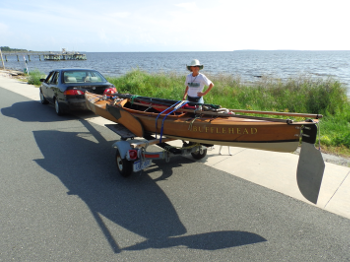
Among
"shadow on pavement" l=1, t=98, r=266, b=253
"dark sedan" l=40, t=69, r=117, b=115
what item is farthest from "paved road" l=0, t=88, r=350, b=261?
"dark sedan" l=40, t=69, r=117, b=115

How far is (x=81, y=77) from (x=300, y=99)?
810 cm

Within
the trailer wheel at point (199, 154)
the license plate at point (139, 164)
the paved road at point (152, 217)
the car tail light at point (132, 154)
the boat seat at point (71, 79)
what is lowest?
the paved road at point (152, 217)

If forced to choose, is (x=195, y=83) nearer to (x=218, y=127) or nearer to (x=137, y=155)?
(x=218, y=127)

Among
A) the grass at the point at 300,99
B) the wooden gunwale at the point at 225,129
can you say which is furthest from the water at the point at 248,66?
the wooden gunwale at the point at 225,129

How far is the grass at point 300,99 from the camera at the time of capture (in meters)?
5.88

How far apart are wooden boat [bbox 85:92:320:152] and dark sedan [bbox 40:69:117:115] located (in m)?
3.68

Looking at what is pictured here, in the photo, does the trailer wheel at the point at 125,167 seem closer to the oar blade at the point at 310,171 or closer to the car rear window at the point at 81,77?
the oar blade at the point at 310,171

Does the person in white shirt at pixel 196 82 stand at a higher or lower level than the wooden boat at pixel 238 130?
higher

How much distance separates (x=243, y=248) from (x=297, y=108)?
7.06 meters

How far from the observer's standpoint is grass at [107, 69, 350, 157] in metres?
5.88

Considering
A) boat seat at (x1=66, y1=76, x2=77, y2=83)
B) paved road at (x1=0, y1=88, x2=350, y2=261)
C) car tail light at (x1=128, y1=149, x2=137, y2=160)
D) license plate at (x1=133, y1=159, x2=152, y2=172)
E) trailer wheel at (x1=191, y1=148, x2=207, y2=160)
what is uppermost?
boat seat at (x1=66, y1=76, x2=77, y2=83)

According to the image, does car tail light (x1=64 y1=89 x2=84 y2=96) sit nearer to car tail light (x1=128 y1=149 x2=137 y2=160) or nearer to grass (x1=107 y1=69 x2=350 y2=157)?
grass (x1=107 y1=69 x2=350 y2=157)

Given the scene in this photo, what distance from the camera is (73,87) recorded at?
8102mm

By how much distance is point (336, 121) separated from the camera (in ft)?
22.7
